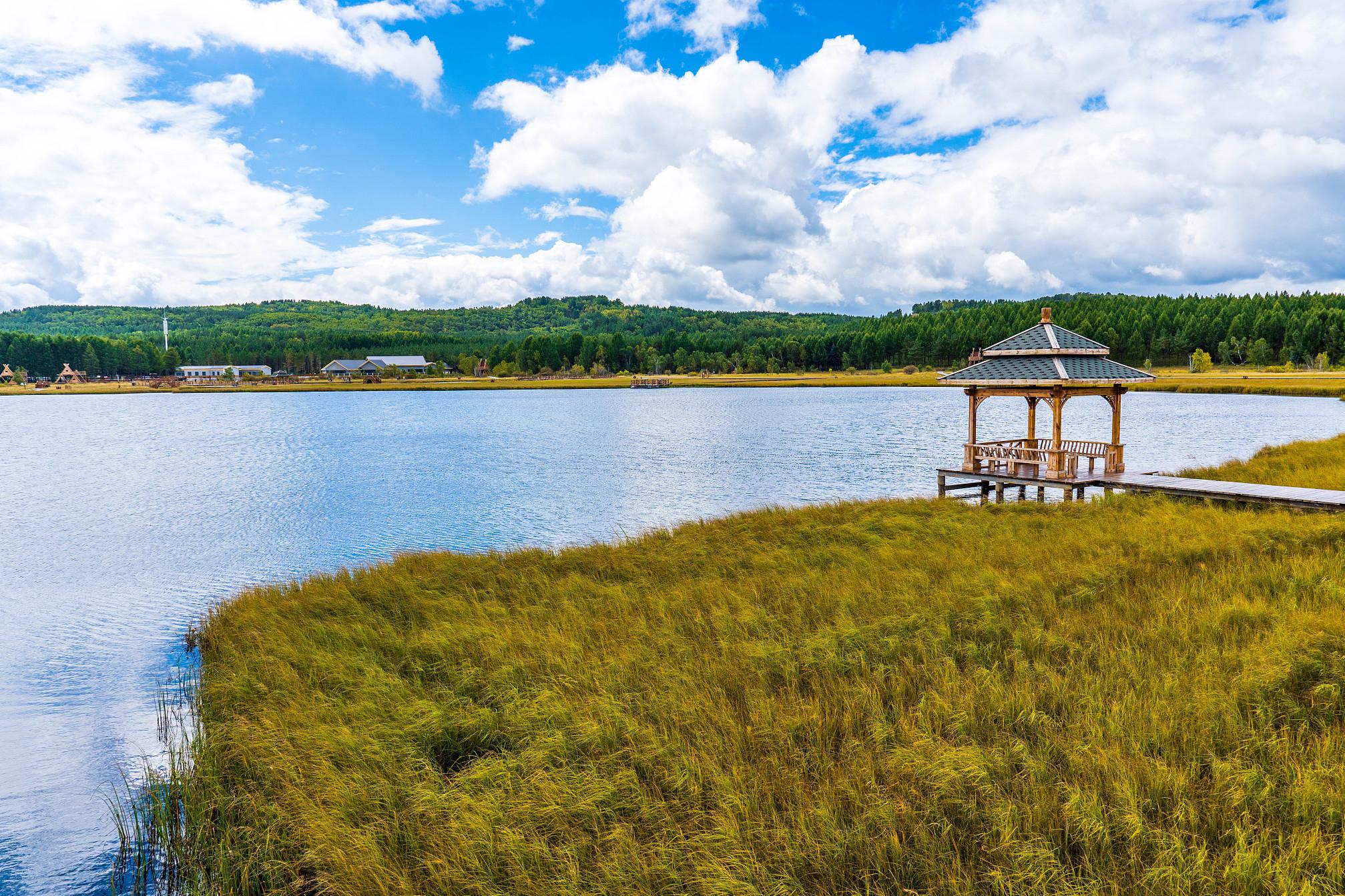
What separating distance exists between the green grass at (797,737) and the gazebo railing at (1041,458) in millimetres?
8404

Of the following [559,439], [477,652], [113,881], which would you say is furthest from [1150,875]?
[559,439]

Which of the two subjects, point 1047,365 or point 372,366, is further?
point 372,366

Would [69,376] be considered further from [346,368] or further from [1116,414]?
[1116,414]

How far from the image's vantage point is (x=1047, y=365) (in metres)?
19.9

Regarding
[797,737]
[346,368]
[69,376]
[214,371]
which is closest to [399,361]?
[346,368]

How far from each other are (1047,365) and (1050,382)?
77 cm

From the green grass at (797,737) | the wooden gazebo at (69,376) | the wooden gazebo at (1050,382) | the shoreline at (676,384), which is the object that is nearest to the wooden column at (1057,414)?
the wooden gazebo at (1050,382)

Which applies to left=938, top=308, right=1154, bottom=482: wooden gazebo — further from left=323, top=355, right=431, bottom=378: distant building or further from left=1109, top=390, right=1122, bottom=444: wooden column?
left=323, top=355, right=431, bottom=378: distant building

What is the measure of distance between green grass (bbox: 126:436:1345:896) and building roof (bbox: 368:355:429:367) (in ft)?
573

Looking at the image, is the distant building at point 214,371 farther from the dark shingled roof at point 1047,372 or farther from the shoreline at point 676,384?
the dark shingled roof at point 1047,372

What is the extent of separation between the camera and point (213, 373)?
183625 mm

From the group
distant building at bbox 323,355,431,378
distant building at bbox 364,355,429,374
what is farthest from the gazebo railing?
distant building at bbox 364,355,429,374

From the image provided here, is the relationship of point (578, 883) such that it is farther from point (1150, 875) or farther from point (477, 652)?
point (477, 652)

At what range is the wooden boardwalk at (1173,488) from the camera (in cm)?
1586
